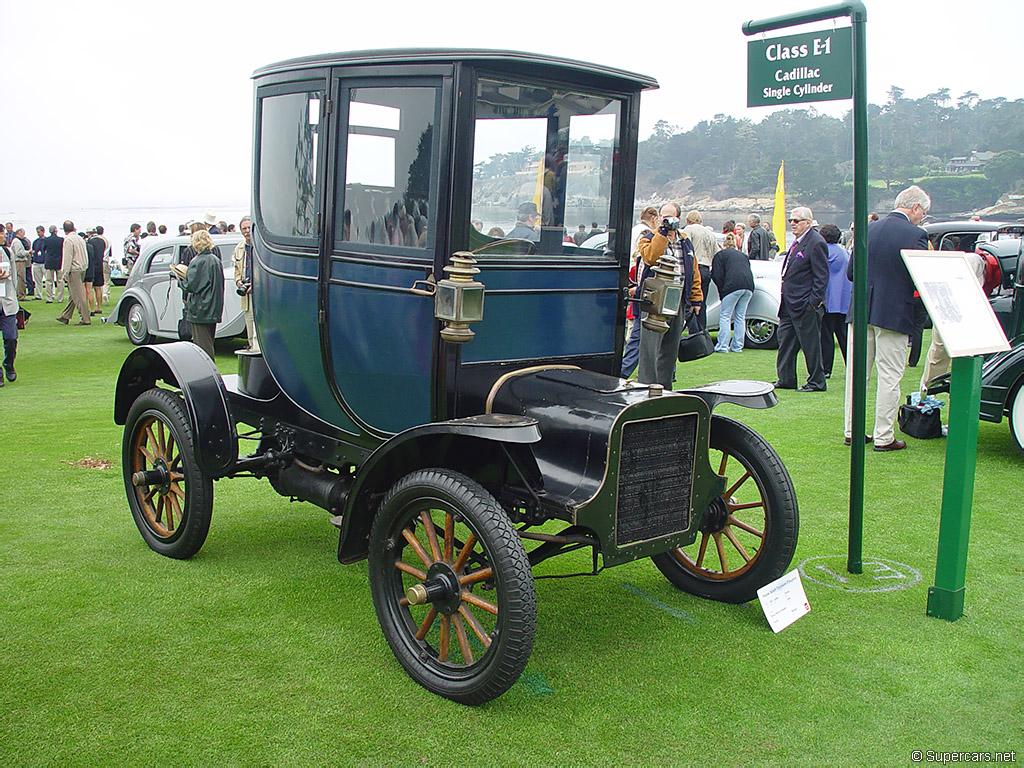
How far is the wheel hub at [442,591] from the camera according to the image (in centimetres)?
294

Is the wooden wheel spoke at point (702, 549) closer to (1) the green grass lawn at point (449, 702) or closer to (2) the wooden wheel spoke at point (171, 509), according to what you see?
(1) the green grass lawn at point (449, 702)

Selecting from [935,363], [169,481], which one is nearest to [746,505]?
[169,481]

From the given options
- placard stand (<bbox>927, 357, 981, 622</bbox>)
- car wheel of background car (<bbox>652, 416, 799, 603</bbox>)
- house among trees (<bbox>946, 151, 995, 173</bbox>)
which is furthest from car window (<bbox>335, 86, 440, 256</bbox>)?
house among trees (<bbox>946, 151, 995, 173</bbox>)

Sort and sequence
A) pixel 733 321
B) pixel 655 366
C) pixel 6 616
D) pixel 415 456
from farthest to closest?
pixel 733 321 < pixel 655 366 < pixel 6 616 < pixel 415 456

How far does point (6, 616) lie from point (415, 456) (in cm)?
177

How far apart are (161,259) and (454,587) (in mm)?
10598

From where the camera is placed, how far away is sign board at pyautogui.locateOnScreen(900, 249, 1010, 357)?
3.41 meters

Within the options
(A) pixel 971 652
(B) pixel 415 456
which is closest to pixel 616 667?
(B) pixel 415 456

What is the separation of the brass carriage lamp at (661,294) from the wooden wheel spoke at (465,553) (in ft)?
4.22

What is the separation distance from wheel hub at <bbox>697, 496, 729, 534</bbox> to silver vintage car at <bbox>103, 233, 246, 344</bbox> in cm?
855

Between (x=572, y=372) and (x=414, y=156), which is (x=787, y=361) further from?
(x=414, y=156)

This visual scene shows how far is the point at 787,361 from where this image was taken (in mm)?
8969

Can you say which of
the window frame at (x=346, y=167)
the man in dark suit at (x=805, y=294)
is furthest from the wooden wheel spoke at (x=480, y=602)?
the man in dark suit at (x=805, y=294)

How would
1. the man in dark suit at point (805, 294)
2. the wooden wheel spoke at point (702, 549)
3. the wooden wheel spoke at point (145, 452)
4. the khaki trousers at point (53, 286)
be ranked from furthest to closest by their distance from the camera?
the khaki trousers at point (53, 286) < the man in dark suit at point (805, 294) < the wooden wheel spoke at point (145, 452) < the wooden wheel spoke at point (702, 549)
